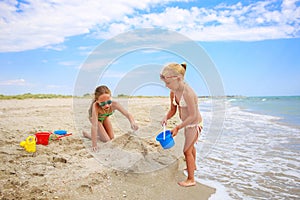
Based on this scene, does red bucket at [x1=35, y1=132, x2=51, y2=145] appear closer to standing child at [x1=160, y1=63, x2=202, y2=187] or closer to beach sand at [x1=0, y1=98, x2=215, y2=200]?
beach sand at [x1=0, y1=98, x2=215, y2=200]

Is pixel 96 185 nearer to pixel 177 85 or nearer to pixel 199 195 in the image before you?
pixel 199 195

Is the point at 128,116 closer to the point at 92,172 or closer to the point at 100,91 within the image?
the point at 100,91

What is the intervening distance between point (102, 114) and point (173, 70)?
2052 mm

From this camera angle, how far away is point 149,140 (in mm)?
5289

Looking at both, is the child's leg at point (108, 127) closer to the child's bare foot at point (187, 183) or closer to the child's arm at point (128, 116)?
the child's arm at point (128, 116)

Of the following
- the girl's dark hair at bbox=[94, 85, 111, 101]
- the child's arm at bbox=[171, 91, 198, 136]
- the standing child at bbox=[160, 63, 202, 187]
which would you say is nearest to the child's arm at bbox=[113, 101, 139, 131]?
the girl's dark hair at bbox=[94, 85, 111, 101]

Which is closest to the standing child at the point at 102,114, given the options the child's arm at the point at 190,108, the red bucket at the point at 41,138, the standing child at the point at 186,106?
the red bucket at the point at 41,138

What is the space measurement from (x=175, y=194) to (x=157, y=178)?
433 mm

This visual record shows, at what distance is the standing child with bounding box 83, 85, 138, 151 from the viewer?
447cm

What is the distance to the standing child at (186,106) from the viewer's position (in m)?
3.42

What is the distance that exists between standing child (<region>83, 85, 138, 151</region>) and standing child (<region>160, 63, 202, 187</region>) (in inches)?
44.9

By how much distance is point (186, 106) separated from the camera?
3.57 metres

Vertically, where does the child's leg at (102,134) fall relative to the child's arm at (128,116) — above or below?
below

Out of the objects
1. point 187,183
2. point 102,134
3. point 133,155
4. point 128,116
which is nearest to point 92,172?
point 133,155
